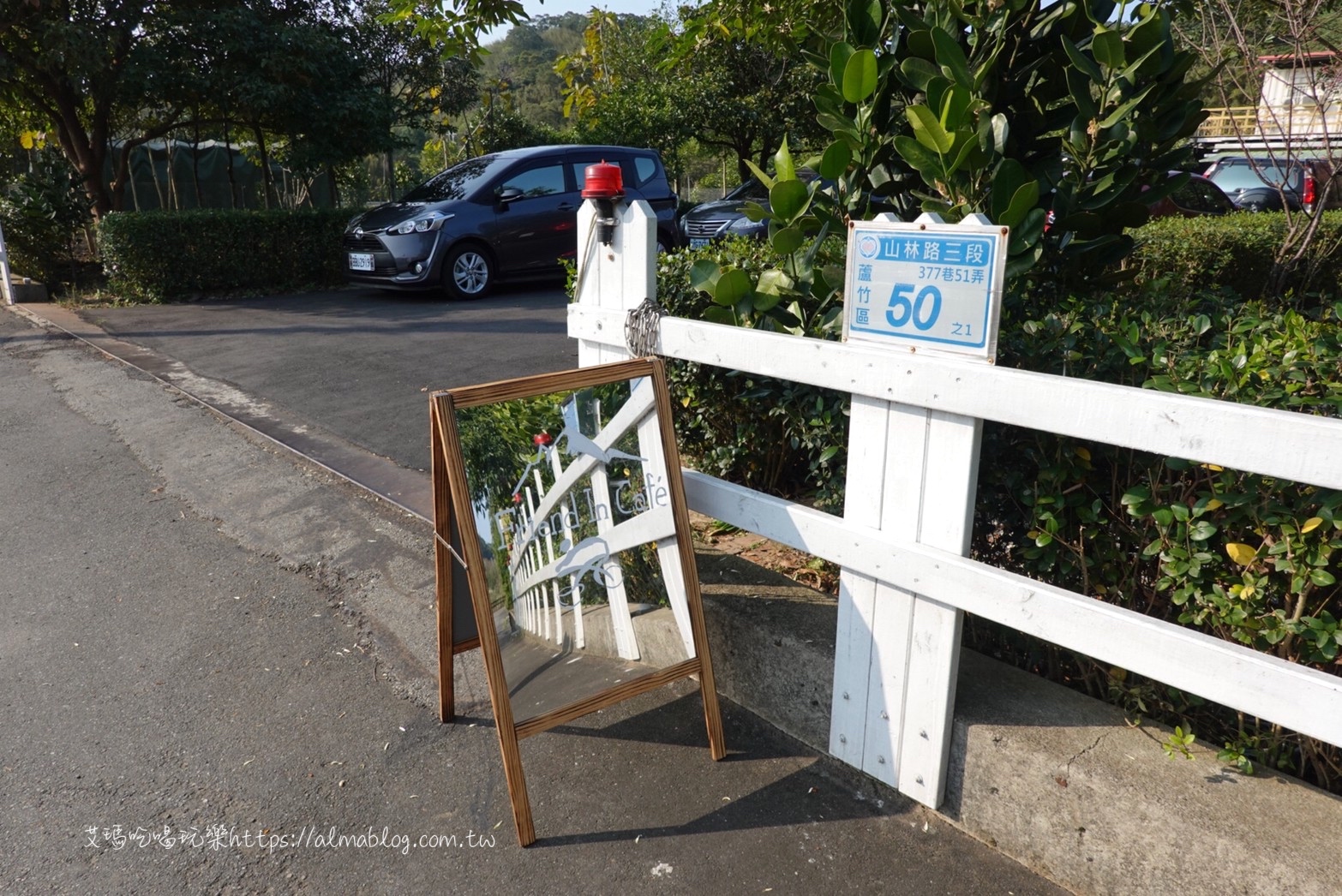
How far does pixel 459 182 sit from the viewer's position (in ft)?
→ 37.6

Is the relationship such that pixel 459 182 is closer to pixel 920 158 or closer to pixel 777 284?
pixel 777 284

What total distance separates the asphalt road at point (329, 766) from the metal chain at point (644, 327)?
1.18m

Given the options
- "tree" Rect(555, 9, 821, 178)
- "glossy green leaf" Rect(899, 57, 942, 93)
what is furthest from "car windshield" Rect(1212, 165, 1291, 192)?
"glossy green leaf" Rect(899, 57, 942, 93)

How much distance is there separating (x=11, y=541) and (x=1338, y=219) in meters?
8.16

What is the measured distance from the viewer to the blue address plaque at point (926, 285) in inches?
88.3

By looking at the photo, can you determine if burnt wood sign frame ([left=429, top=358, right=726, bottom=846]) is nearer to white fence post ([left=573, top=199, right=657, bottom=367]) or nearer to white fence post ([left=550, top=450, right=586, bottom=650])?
white fence post ([left=550, top=450, right=586, bottom=650])

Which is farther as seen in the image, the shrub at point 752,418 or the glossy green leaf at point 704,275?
the glossy green leaf at point 704,275

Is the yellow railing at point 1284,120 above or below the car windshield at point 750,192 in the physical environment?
above

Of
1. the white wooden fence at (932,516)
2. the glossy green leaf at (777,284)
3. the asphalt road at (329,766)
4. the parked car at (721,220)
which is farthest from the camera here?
the parked car at (721,220)

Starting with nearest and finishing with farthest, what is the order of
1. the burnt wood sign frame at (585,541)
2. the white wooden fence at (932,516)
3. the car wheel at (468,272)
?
the white wooden fence at (932,516), the burnt wood sign frame at (585,541), the car wheel at (468,272)

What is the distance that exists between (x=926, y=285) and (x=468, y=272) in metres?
9.53

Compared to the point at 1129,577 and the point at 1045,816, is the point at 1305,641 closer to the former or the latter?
the point at 1129,577

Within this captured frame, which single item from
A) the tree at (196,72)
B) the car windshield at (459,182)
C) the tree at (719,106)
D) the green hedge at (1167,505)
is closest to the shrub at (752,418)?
the green hedge at (1167,505)

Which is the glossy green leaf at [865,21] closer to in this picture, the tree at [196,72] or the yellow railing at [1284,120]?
the yellow railing at [1284,120]
